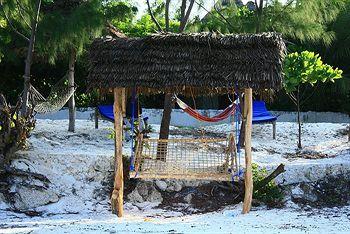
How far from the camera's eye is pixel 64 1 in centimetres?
993

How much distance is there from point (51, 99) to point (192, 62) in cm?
324

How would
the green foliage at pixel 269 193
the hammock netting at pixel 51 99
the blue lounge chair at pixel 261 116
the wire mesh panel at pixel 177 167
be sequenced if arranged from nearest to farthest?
1. the wire mesh panel at pixel 177 167
2. the green foliage at pixel 269 193
3. the hammock netting at pixel 51 99
4. the blue lounge chair at pixel 261 116

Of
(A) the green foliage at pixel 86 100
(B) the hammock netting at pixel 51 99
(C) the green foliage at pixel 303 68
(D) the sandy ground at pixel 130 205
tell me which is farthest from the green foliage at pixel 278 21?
(A) the green foliage at pixel 86 100

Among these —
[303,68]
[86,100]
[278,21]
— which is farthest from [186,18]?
[86,100]

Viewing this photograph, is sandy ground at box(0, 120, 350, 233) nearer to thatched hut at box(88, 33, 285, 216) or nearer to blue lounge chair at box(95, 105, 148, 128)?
blue lounge chair at box(95, 105, 148, 128)

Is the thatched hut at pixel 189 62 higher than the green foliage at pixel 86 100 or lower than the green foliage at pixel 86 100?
higher

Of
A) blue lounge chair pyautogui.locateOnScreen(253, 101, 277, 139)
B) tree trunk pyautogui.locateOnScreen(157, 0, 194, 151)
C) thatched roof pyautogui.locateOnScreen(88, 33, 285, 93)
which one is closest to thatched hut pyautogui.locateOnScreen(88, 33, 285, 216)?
thatched roof pyautogui.locateOnScreen(88, 33, 285, 93)

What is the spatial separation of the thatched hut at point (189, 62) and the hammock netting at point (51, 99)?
7.80 feet

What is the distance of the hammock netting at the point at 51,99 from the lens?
888 cm

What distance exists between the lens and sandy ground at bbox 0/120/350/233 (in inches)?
236

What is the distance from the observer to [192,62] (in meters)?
6.62

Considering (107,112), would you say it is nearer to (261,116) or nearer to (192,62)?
(261,116)

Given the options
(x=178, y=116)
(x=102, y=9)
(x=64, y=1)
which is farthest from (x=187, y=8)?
(x=178, y=116)

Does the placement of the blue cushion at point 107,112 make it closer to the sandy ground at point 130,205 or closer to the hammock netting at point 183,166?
the sandy ground at point 130,205
